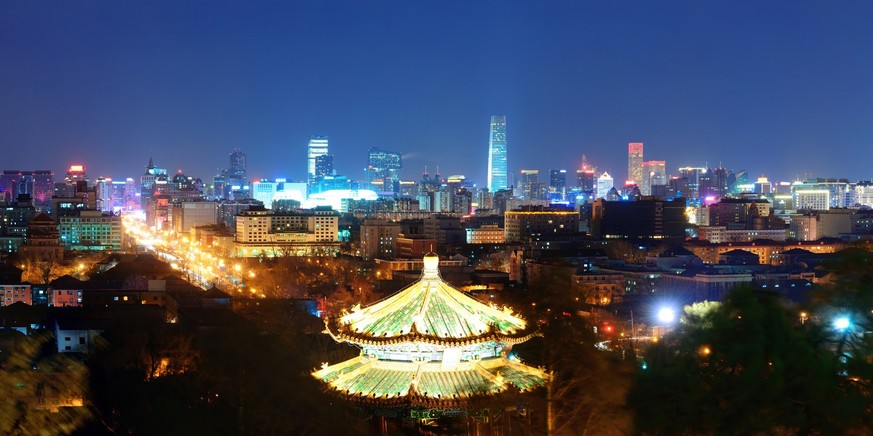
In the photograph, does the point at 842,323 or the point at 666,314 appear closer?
the point at 842,323

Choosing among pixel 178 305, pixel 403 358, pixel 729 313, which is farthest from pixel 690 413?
pixel 178 305

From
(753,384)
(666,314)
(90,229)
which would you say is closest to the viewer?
(753,384)

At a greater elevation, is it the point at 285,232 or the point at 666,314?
the point at 285,232

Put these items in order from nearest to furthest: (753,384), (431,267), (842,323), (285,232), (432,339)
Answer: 1. (753,384)
2. (842,323)
3. (432,339)
4. (431,267)
5. (285,232)

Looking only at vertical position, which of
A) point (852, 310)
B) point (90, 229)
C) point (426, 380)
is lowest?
point (90, 229)

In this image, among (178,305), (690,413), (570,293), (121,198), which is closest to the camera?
(690,413)

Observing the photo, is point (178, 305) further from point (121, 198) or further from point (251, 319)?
point (121, 198)

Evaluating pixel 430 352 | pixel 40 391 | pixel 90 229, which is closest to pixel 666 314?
pixel 40 391

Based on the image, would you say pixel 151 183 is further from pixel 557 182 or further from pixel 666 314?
pixel 666 314
